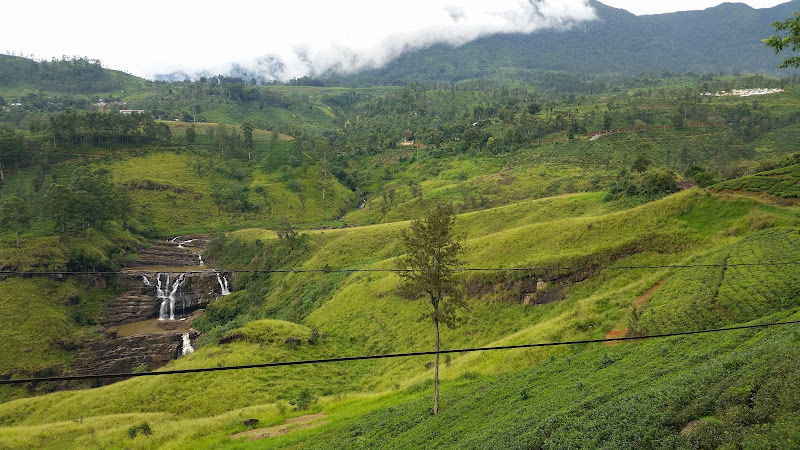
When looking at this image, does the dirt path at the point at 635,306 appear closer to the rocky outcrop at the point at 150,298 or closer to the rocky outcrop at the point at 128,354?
the rocky outcrop at the point at 128,354

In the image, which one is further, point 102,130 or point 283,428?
point 102,130

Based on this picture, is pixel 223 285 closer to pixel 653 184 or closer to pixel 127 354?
pixel 127 354

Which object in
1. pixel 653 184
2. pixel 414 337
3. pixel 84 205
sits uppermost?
pixel 653 184

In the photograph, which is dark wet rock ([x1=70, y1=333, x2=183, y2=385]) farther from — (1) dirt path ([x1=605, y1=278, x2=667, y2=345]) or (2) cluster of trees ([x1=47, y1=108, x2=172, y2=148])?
(2) cluster of trees ([x1=47, y1=108, x2=172, y2=148])

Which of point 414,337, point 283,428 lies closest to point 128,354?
point 283,428

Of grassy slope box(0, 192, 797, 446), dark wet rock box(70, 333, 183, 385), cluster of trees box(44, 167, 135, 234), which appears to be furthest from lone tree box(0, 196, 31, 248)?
grassy slope box(0, 192, 797, 446)

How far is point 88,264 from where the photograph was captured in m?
75.2

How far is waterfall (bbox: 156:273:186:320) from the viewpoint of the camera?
73.9 meters

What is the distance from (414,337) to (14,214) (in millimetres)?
73840

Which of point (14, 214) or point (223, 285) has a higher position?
point (14, 214)

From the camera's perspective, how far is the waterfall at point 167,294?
7388 centimetres

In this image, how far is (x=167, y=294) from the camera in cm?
7631

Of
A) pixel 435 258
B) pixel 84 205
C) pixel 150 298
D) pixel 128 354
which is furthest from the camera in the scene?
pixel 84 205

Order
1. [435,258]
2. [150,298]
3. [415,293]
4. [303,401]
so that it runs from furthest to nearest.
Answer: [150,298]
[415,293]
[303,401]
[435,258]
